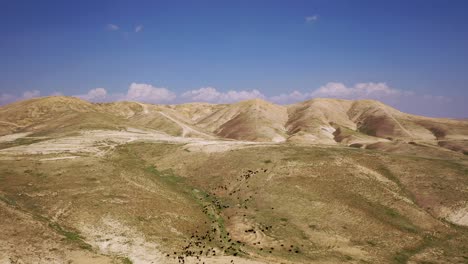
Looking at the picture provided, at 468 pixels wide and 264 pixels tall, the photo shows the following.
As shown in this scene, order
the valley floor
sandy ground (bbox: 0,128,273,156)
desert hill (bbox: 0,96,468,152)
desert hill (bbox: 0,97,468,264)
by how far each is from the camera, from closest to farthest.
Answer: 1. the valley floor
2. desert hill (bbox: 0,97,468,264)
3. sandy ground (bbox: 0,128,273,156)
4. desert hill (bbox: 0,96,468,152)

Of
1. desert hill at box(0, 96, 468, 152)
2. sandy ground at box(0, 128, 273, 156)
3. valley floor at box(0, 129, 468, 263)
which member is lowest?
valley floor at box(0, 129, 468, 263)

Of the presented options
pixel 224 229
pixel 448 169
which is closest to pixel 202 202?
pixel 224 229

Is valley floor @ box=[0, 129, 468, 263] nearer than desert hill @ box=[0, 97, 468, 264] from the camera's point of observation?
Yes

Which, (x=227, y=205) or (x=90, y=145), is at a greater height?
(x=90, y=145)

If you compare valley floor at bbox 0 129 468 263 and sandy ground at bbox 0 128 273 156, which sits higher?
sandy ground at bbox 0 128 273 156

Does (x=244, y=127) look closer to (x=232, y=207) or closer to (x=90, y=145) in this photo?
(x=90, y=145)

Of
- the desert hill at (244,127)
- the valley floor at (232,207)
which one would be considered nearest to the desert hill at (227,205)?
the valley floor at (232,207)

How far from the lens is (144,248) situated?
40.5 m

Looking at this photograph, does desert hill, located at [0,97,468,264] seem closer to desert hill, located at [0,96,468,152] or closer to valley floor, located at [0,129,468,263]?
valley floor, located at [0,129,468,263]

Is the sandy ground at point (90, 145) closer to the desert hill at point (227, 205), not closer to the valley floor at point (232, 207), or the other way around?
the desert hill at point (227, 205)

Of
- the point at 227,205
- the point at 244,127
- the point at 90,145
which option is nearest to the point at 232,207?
the point at 227,205

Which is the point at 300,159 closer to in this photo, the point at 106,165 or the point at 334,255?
the point at 334,255

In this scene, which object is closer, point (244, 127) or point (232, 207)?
point (232, 207)

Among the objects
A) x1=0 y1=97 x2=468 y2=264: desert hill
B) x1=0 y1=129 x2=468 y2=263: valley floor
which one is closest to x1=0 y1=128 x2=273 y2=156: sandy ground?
x1=0 y1=97 x2=468 y2=264: desert hill
